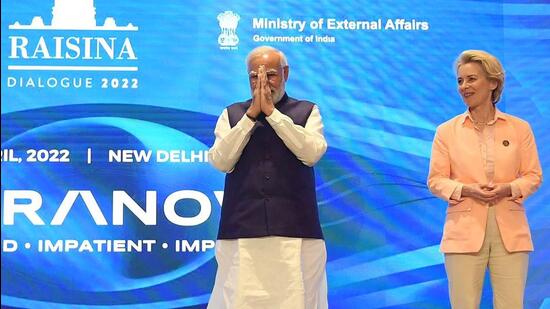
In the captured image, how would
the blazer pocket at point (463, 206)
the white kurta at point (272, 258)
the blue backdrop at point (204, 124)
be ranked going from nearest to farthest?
the white kurta at point (272, 258), the blazer pocket at point (463, 206), the blue backdrop at point (204, 124)

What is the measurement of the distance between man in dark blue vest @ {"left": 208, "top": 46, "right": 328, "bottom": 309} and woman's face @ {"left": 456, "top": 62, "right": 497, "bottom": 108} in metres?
0.65

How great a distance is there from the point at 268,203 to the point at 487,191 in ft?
2.91

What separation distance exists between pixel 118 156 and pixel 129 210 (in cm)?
31

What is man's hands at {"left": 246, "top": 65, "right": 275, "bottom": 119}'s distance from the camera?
333 cm

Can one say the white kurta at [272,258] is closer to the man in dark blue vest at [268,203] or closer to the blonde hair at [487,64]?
the man in dark blue vest at [268,203]

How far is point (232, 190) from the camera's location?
3.44 metres

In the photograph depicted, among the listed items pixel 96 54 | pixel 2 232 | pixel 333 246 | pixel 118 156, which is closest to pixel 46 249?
pixel 2 232

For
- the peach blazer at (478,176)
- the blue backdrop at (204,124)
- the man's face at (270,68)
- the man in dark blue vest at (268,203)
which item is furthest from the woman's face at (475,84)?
the blue backdrop at (204,124)

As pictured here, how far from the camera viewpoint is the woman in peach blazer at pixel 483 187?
134 inches

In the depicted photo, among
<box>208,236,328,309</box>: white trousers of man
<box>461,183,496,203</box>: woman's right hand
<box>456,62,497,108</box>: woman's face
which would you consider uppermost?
<box>456,62,497,108</box>: woman's face

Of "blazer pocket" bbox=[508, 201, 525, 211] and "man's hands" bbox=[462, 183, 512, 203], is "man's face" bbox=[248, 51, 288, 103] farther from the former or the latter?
"blazer pocket" bbox=[508, 201, 525, 211]

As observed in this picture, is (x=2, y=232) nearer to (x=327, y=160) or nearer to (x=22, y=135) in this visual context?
(x=22, y=135)

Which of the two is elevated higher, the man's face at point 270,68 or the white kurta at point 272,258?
the man's face at point 270,68

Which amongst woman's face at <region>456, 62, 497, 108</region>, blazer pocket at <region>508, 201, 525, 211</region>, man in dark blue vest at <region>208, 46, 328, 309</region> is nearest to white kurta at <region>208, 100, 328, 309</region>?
man in dark blue vest at <region>208, 46, 328, 309</region>
